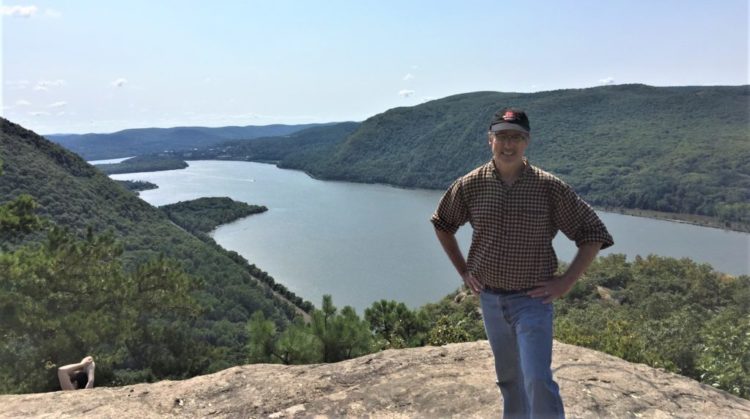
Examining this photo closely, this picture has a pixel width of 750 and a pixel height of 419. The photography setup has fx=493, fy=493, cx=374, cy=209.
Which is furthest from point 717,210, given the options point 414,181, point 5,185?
point 5,185

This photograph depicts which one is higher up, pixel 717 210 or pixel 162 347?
pixel 162 347

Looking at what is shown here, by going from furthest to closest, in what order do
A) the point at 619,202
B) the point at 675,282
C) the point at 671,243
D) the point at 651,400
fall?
the point at 619,202
the point at 671,243
the point at 675,282
the point at 651,400

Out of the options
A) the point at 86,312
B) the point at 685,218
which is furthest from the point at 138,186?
the point at 86,312

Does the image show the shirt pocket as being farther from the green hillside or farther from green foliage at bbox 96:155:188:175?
green foliage at bbox 96:155:188:175

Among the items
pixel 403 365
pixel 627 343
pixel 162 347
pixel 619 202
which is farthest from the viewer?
pixel 619 202

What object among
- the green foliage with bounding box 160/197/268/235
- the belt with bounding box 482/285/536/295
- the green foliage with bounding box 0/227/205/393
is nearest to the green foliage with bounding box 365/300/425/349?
the green foliage with bounding box 0/227/205/393

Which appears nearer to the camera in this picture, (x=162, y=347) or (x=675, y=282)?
(x=162, y=347)

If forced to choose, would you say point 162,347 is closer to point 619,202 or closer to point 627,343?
point 627,343

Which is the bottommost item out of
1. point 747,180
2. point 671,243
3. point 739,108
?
point 671,243
